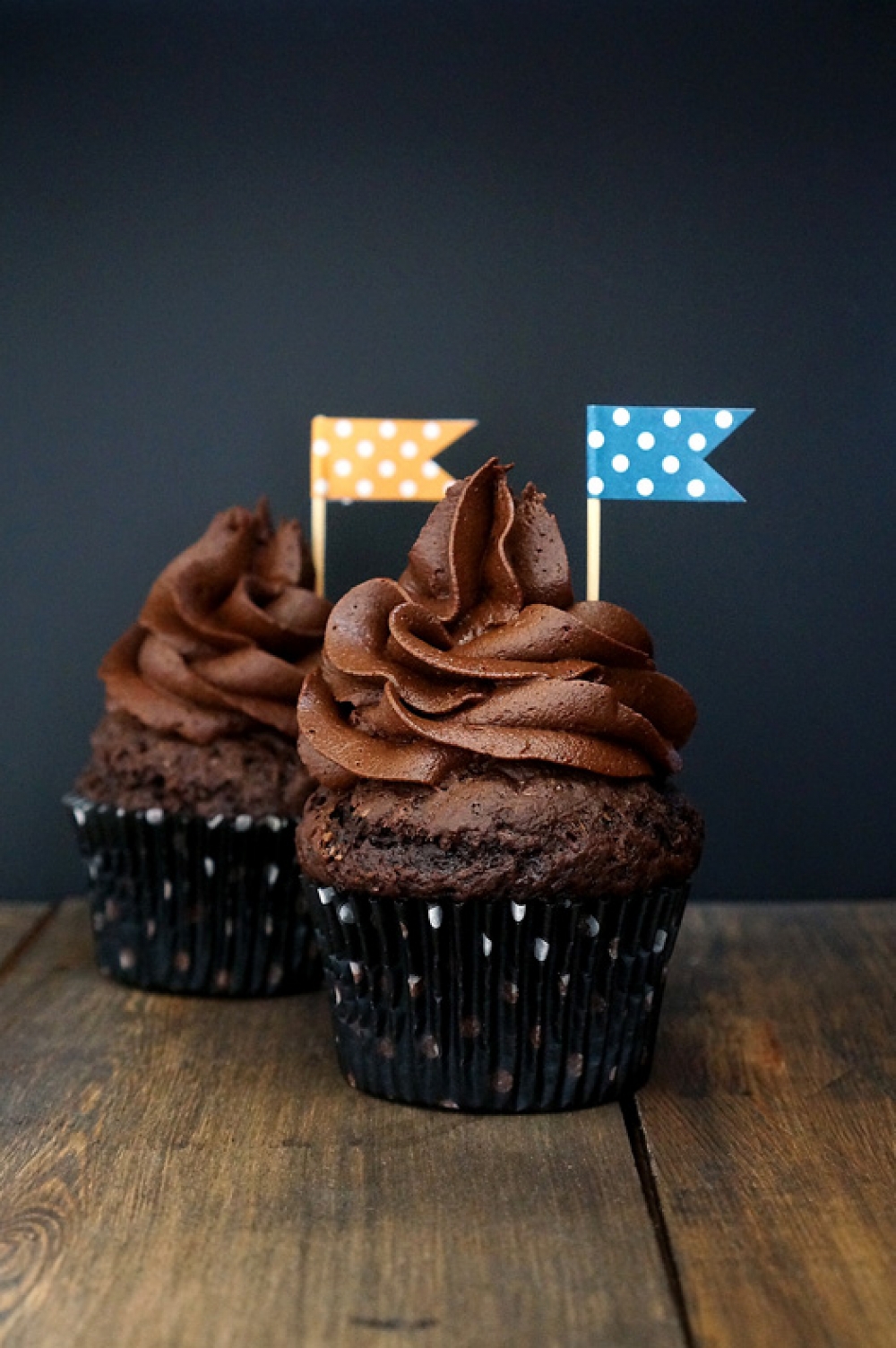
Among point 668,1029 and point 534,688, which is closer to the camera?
point 534,688

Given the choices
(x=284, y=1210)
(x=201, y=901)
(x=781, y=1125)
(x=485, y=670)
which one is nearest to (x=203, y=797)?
(x=201, y=901)

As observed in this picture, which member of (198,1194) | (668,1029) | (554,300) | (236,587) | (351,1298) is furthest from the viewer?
(554,300)

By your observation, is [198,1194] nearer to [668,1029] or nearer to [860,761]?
[668,1029]

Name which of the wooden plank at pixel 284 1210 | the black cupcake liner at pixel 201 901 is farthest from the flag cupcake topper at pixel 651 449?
the wooden plank at pixel 284 1210

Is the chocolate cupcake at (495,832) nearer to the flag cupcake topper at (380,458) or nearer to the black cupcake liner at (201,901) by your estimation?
the black cupcake liner at (201,901)

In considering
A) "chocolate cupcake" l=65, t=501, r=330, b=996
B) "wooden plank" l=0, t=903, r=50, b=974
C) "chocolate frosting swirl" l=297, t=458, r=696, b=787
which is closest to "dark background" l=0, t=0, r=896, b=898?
"wooden plank" l=0, t=903, r=50, b=974

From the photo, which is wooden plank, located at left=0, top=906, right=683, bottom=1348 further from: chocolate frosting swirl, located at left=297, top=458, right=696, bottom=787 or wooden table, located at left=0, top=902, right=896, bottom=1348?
chocolate frosting swirl, located at left=297, top=458, right=696, bottom=787

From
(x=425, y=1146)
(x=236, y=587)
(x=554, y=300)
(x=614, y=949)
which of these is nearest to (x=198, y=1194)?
(x=425, y=1146)
